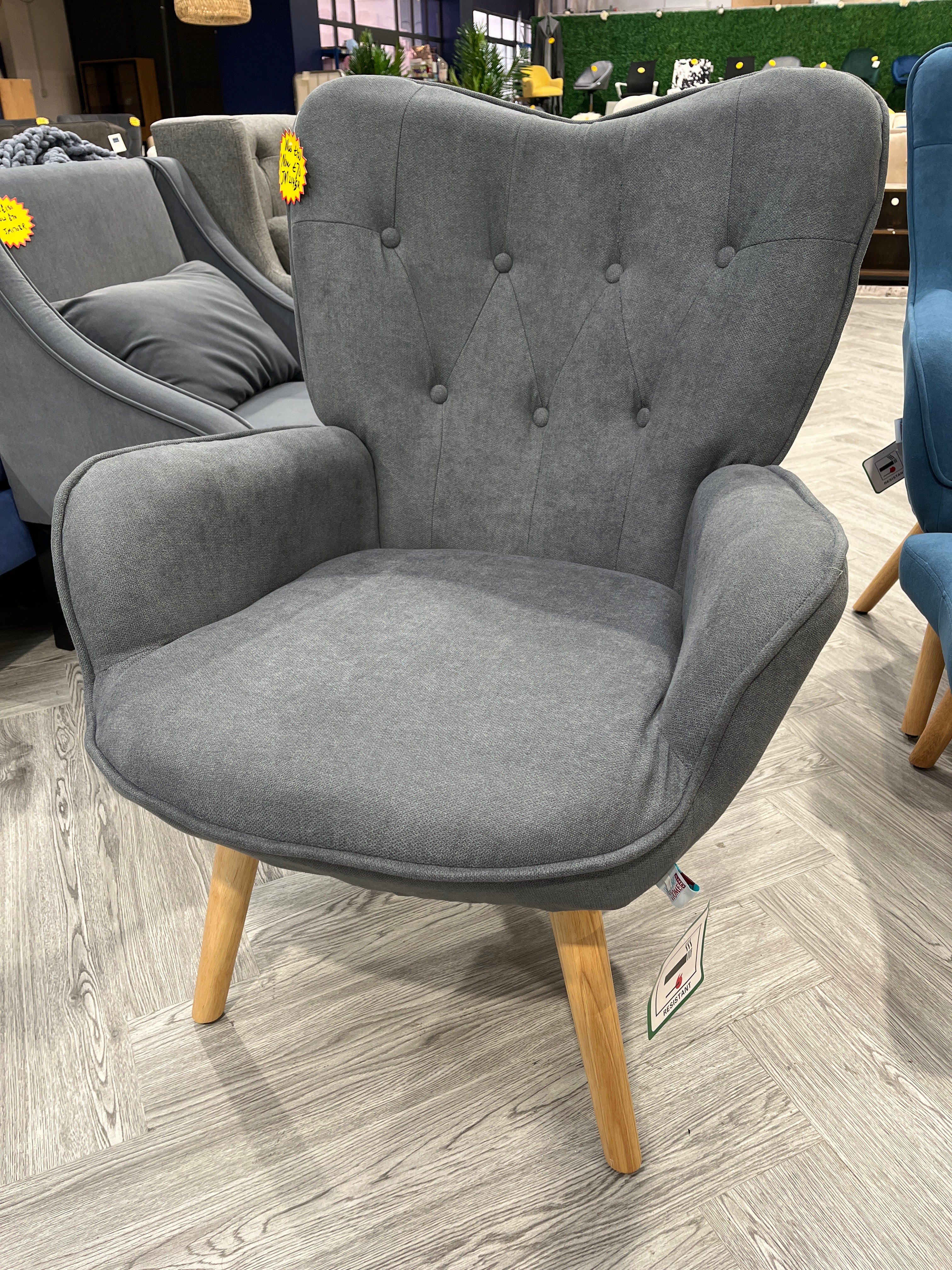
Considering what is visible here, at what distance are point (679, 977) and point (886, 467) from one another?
955mm

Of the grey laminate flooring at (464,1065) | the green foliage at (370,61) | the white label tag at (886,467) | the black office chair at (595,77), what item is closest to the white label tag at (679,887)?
the grey laminate flooring at (464,1065)

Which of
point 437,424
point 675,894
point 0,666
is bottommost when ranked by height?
point 0,666

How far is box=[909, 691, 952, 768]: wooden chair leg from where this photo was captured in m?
1.31

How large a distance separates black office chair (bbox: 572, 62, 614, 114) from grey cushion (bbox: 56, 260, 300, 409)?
5.57 m

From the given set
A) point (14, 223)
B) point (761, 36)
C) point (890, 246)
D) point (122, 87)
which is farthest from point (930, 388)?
point (122, 87)

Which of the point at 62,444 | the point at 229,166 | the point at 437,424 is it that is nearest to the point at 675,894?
the point at 437,424

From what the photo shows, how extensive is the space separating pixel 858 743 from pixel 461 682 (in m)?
A: 0.95

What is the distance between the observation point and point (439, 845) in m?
0.65

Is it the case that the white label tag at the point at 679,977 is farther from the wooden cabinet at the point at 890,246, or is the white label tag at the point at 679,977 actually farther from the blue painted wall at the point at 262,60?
the blue painted wall at the point at 262,60

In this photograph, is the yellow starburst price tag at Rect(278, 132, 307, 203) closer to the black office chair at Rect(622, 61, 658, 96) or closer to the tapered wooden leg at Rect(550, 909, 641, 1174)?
the tapered wooden leg at Rect(550, 909, 641, 1174)

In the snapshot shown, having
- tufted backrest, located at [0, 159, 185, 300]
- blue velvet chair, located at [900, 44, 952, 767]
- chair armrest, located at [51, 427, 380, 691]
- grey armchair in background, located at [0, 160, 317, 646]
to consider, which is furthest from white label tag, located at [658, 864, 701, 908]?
tufted backrest, located at [0, 159, 185, 300]

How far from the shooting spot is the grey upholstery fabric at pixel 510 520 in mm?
677

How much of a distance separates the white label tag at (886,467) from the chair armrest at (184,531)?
863mm

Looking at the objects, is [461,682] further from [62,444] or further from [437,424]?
[62,444]
